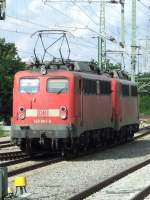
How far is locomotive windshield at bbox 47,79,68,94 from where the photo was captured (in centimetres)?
2309

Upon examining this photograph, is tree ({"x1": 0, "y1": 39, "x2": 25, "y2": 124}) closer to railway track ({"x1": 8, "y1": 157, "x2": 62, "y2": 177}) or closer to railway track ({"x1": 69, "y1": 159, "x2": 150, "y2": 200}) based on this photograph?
railway track ({"x1": 8, "y1": 157, "x2": 62, "y2": 177})

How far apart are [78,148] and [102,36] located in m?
20.5

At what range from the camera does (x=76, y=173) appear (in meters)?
18.7

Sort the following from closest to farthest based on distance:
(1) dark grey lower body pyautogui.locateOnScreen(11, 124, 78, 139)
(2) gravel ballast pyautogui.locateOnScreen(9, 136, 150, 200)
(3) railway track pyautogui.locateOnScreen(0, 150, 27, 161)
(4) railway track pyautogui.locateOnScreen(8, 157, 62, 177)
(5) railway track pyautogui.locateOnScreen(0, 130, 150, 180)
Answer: (2) gravel ballast pyautogui.locateOnScreen(9, 136, 150, 200) < (4) railway track pyautogui.locateOnScreen(8, 157, 62, 177) < (5) railway track pyautogui.locateOnScreen(0, 130, 150, 180) < (1) dark grey lower body pyautogui.locateOnScreen(11, 124, 78, 139) < (3) railway track pyautogui.locateOnScreen(0, 150, 27, 161)

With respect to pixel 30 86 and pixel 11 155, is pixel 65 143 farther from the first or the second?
pixel 11 155

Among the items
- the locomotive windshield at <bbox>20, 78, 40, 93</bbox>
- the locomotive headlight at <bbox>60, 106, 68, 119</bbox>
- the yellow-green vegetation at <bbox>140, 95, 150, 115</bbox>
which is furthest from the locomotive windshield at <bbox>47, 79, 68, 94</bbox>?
the yellow-green vegetation at <bbox>140, 95, 150, 115</bbox>

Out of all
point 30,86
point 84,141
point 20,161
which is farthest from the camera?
point 84,141

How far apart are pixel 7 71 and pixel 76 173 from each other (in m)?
57.4

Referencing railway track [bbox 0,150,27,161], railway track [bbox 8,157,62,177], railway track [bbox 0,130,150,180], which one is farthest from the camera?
railway track [bbox 0,150,27,161]

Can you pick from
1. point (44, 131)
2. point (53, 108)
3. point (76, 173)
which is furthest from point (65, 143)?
point (76, 173)

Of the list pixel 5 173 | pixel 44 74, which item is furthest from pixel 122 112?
pixel 5 173

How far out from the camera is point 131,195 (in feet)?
45.0

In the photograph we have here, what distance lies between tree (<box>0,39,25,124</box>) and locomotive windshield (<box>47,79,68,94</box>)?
38.3 m

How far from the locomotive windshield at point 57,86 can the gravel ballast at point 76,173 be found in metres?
2.47
